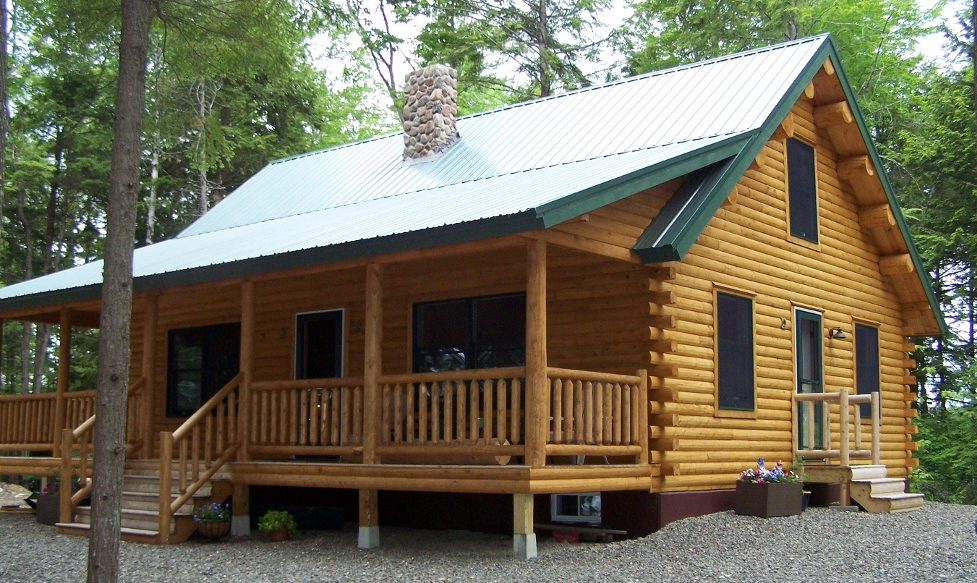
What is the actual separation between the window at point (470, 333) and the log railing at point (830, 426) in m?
4.06

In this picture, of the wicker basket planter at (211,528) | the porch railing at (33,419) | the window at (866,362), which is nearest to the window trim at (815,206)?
the window at (866,362)

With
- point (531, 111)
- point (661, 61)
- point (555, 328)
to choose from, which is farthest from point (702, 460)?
point (661, 61)

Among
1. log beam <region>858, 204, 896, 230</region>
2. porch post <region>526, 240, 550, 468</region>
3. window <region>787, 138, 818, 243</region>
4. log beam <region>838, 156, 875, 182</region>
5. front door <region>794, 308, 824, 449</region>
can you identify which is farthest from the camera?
log beam <region>858, 204, 896, 230</region>

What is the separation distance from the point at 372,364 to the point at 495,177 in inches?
168

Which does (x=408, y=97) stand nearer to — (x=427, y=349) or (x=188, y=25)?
(x=427, y=349)

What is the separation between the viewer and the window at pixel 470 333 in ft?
45.8

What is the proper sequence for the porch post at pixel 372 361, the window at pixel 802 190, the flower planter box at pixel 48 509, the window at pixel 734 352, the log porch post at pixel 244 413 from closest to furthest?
1. the porch post at pixel 372 361
2. the log porch post at pixel 244 413
3. the window at pixel 734 352
4. the flower planter box at pixel 48 509
5. the window at pixel 802 190

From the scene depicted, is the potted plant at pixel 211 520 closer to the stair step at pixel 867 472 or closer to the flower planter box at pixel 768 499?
the flower planter box at pixel 768 499

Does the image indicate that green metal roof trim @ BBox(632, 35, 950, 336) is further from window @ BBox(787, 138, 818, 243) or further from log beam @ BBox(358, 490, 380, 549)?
log beam @ BBox(358, 490, 380, 549)

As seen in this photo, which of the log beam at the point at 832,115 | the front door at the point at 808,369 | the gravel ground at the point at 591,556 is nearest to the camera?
the gravel ground at the point at 591,556

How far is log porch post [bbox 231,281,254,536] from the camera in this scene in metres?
13.4

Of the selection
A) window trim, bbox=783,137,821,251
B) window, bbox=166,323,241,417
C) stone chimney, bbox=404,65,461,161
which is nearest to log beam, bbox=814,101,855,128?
window trim, bbox=783,137,821,251

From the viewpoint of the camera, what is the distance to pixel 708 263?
44.5 ft

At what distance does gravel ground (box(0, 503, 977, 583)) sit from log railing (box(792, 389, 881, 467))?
1.18 meters
